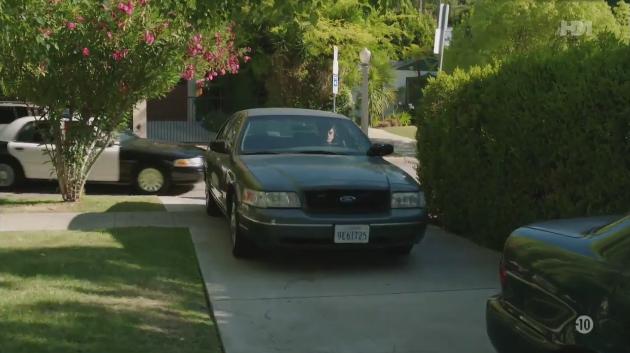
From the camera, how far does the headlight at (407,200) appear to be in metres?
6.95

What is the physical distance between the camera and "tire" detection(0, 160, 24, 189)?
1364 centimetres

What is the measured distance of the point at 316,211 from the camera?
6762 mm

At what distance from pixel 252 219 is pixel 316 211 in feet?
1.95

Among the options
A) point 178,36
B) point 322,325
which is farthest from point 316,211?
point 178,36

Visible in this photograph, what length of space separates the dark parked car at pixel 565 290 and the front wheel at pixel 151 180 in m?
10.4

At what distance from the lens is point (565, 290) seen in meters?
3.18

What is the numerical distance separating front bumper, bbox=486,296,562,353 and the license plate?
112 inches

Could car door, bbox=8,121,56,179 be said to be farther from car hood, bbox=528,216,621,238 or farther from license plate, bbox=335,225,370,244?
car hood, bbox=528,216,621,238

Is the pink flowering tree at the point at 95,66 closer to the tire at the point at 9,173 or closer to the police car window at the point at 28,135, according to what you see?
the police car window at the point at 28,135

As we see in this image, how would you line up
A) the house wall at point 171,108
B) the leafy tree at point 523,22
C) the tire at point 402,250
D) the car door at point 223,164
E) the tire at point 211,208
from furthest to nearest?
1. the house wall at point 171,108
2. the leafy tree at point 523,22
3. the tire at point 211,208
4. the car door at point 223,164
5. the tire at point 402,250

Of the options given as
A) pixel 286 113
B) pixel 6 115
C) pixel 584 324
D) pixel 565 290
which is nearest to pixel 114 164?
pixel 6 115

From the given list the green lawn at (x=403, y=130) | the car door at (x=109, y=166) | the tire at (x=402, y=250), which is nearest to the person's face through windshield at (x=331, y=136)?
the tire at (x=402, y=250)

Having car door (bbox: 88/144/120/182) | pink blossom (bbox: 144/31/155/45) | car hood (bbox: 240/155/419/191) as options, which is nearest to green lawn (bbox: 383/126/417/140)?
car door (bbox: 88/144/120/182)

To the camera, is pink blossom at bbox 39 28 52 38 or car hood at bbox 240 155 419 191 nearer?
car hood at bbox 240 155 419 191
